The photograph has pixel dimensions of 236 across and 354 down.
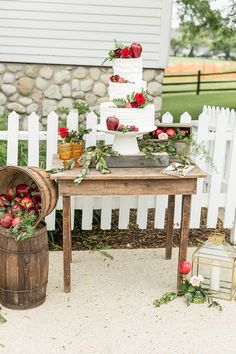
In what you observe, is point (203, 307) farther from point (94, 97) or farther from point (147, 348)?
point (94, 97)

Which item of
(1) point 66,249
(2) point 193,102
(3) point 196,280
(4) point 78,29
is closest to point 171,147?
(3) point 196,280

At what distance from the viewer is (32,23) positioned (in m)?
9.46

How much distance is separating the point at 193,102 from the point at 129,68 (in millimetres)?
15520

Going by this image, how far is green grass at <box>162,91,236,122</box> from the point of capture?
18.2 meters

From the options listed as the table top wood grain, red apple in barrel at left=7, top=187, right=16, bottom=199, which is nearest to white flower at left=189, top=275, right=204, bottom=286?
the table top wood grain

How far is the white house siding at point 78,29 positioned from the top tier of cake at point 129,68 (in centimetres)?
526

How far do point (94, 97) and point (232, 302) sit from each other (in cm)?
600

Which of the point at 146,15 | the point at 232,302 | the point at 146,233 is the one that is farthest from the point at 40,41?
the point at 232,302

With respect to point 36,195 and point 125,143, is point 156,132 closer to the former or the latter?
point 125,143

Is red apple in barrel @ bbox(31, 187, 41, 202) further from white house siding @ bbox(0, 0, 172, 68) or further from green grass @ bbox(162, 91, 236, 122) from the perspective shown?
green grass @ bbox(162, 91, 236, 122)

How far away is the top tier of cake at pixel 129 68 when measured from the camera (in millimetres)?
4496

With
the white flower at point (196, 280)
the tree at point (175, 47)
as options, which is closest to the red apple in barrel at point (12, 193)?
the white flower at point (196, 280)

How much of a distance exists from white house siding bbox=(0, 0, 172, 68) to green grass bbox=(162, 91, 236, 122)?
7.88 meters

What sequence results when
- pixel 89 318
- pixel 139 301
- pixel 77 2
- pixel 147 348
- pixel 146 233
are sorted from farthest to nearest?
pixel 77 2 → pixel 146 233 → pixel 139 301 → pixel 89 318 → pixel 147 348
